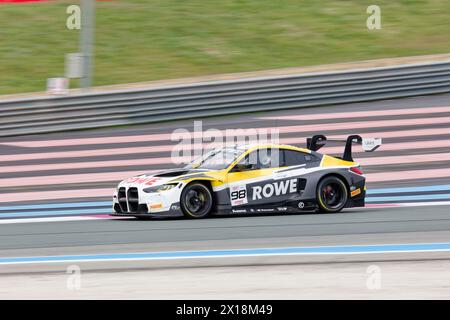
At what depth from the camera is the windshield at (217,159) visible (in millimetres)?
13419

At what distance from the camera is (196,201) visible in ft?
42.6

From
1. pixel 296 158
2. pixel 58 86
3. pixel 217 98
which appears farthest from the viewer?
pixel 217 98

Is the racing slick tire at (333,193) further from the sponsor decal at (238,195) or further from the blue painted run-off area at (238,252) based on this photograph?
the blue painted run-off area at (238,252)

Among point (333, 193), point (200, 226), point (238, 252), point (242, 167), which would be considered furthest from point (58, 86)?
point (238, 252)

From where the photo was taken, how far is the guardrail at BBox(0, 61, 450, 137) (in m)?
19.4

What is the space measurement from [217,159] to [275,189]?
95 centimetres

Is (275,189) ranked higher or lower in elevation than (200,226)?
higher

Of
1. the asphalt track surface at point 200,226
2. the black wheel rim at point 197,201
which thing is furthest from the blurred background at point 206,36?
the black wheel rim at point 197,201

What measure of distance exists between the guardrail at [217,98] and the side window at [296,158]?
6.61 meters

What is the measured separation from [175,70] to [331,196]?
1028cm

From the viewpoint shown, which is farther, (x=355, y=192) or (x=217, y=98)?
(x=217, y=98)

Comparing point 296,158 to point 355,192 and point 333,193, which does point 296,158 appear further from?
point 355,192
